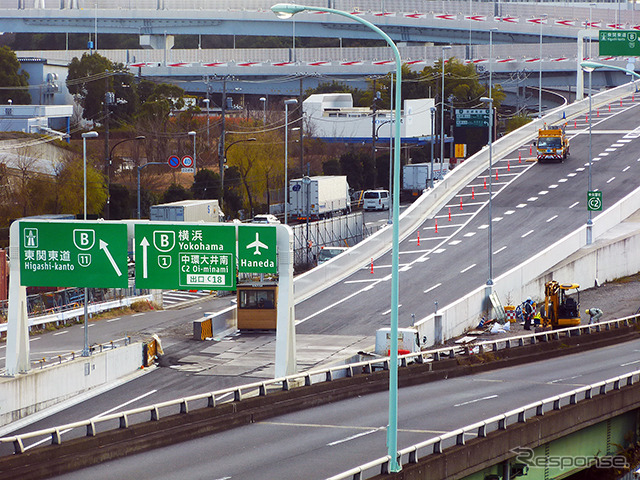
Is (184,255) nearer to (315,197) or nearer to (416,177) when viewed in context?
(315,197)

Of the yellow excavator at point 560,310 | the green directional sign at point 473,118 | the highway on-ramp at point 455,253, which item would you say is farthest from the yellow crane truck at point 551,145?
the yellow excavator at point 560,310

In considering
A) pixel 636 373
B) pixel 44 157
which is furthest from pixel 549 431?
pixel 44 157

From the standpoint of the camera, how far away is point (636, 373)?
103ft

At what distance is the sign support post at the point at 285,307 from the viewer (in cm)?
3334

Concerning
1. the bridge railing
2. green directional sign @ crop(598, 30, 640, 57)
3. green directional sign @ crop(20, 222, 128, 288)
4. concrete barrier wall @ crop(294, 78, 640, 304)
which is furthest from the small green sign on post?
green directional sign @ crop(20, 222, 128, 288)

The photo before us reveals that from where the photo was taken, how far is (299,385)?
33.0 m

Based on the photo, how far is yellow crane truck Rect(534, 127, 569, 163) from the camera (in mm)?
79750

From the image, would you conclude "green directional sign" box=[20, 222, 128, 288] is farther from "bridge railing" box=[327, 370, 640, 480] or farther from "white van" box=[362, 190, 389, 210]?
"white van" box=[362, 190, 389, 210]

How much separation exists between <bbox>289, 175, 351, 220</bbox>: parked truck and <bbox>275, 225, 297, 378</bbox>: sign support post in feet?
140

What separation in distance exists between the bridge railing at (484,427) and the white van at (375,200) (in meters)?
56.2

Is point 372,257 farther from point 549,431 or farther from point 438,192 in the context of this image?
point 549,431

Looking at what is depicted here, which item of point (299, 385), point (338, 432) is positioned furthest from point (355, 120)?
point (338, 432)

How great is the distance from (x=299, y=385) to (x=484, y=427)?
10.5 metres

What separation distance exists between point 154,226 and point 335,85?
10193cm
